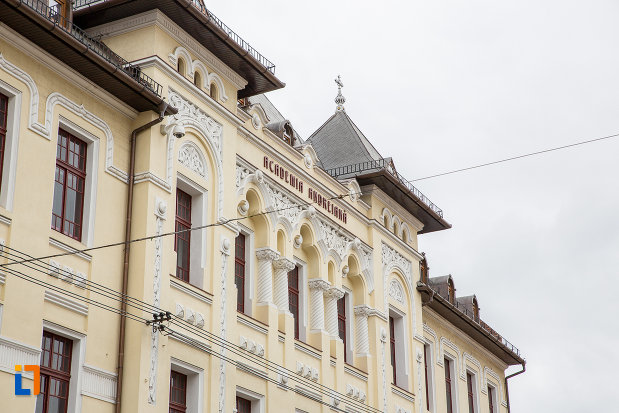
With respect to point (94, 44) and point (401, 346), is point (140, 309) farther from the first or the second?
point (401, 346)

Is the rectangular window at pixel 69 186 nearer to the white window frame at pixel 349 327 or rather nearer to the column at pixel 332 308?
the column at pixel 332 308

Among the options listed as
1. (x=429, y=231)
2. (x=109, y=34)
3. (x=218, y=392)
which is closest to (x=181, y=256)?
(x=218, y=392)

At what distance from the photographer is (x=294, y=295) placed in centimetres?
3009

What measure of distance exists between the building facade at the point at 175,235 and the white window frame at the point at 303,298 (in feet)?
0.14

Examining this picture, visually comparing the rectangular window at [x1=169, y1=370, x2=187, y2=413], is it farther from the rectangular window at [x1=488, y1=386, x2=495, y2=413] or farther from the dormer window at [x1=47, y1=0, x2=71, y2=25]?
the rectangular window at [x1=488, y1=386, x2=495, y2=413]

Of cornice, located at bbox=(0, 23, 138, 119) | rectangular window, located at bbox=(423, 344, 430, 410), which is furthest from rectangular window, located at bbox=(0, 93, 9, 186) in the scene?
rectangular window, located at bbox=(423, 344, 430, 410)

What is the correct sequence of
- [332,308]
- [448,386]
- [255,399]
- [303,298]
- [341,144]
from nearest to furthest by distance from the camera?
[255,399], [303,298], [332,308], [341,144], [448,386]

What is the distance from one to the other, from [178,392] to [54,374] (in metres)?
3.90

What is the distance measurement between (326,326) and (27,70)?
40.6ft

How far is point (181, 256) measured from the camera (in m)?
25.3

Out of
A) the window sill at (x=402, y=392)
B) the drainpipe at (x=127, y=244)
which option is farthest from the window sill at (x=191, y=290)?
the window sill at (x=402, y=392)

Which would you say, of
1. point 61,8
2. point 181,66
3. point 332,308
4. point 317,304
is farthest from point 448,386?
point 61,8

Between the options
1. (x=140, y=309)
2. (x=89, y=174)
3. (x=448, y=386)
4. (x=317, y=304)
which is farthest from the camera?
(x=448, y=386)

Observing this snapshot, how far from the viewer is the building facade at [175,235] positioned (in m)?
21.2
